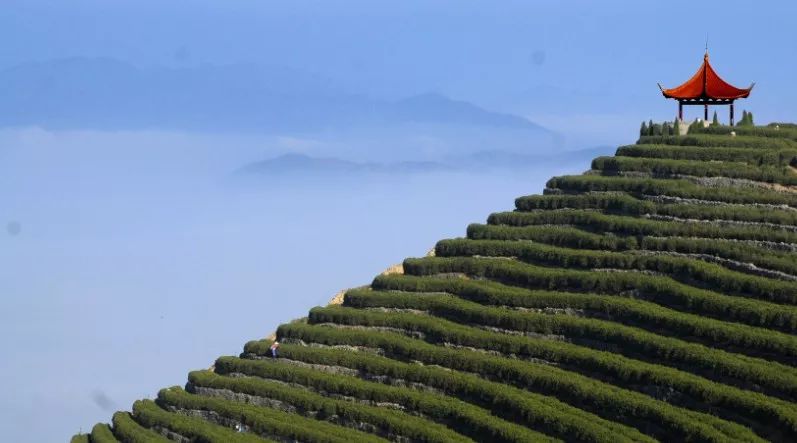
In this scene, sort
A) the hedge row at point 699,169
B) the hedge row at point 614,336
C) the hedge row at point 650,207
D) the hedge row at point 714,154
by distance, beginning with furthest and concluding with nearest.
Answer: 1. the hedge row at point 714,154
2. the hedge row at point 699,169
3. the hedge row at point 650,207
4. the hedge row at point 614,336

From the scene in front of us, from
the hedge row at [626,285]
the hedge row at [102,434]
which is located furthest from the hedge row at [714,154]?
the hedge row at [102,434]

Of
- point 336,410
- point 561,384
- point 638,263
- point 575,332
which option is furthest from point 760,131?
point 336,410

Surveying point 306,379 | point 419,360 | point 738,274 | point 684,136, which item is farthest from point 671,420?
point 684,136

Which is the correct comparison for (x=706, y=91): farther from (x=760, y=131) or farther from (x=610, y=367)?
(x=610, y=367)

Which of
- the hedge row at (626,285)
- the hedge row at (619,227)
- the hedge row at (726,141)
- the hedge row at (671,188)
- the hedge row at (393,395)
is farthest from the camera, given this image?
the hedge row at (726,141)

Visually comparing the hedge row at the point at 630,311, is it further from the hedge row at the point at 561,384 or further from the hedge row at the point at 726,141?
the hedge row at the point at 726,141

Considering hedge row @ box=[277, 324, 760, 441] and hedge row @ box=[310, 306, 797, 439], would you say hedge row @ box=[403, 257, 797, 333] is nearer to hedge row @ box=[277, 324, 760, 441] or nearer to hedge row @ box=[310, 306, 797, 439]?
hedge row @ box=[310, 306, 797, 439]

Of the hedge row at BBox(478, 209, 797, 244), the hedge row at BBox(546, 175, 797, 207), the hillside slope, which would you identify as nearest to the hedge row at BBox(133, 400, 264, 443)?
the hillside slope
